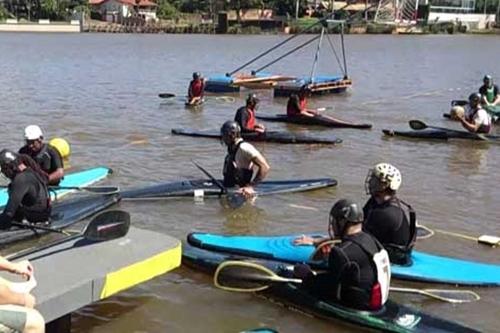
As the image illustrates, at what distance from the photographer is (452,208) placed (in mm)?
12555

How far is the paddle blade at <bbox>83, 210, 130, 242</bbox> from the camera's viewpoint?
7.25 meters

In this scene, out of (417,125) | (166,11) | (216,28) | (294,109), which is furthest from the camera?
(166,11)

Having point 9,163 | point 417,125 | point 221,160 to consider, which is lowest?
point 221,160

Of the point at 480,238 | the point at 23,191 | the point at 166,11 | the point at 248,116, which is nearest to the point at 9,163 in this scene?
the point at 23,191

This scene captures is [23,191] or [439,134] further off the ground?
[23,191]

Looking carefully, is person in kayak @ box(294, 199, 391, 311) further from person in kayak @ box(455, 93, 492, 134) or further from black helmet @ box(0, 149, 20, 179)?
person in kayak @ box(455, 93, 492, 134)

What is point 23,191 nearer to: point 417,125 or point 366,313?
point 366,313

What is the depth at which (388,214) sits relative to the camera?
292 inches

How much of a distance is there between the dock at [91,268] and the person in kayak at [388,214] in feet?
6.29

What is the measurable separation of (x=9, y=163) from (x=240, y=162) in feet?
13.3

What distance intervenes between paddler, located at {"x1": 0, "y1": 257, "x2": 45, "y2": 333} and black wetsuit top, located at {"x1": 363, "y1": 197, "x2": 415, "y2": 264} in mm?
3395

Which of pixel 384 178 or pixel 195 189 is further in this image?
pixel 195 189

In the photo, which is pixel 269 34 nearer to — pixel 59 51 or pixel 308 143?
pixel 59 51

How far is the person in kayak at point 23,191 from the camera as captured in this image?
326 inches
